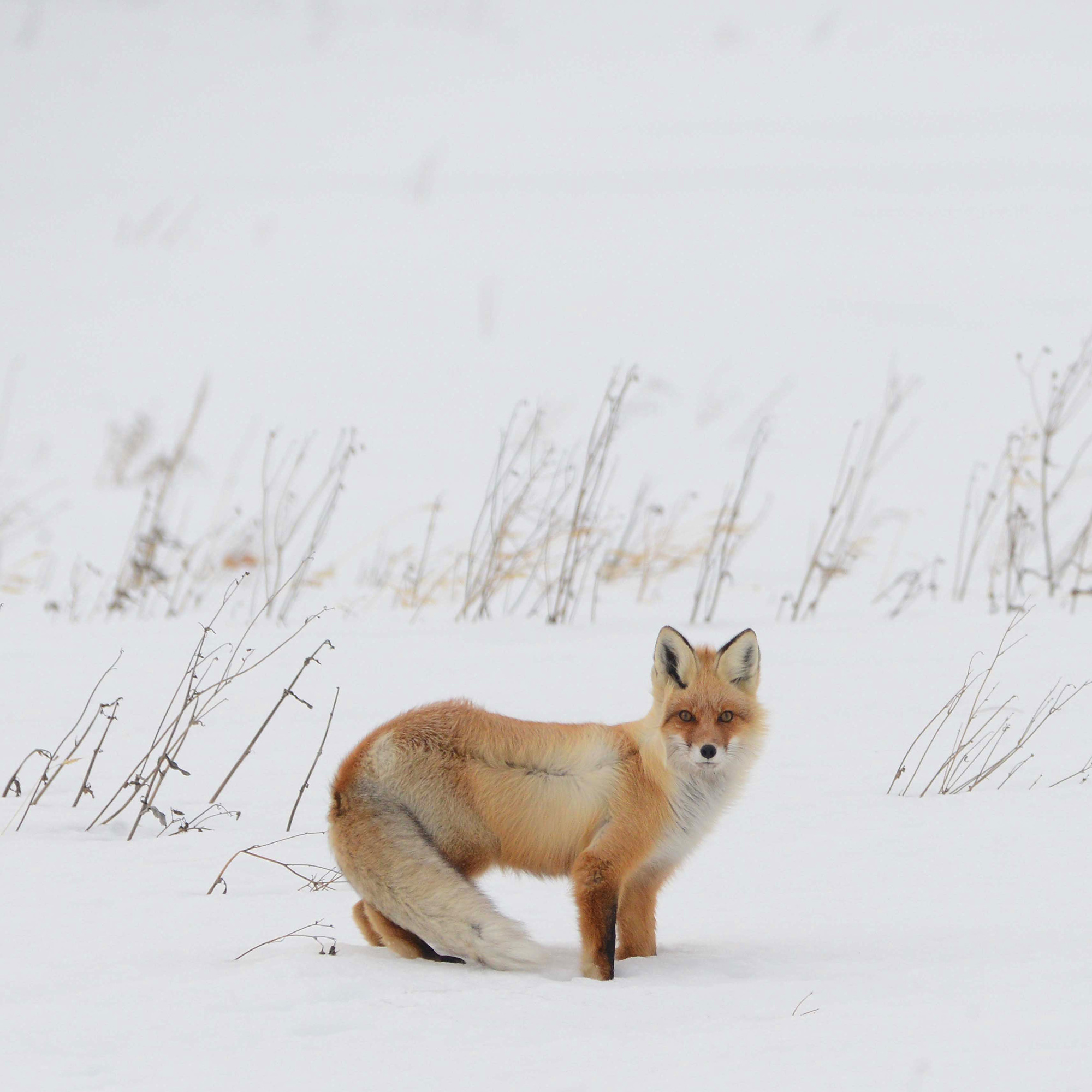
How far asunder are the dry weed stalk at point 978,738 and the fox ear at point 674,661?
1418 millimetres

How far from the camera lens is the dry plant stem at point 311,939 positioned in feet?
9.71

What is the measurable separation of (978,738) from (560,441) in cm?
795

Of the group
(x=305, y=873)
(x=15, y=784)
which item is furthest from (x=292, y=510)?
(x=305, y=873)

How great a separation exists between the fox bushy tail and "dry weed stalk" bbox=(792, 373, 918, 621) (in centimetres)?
466

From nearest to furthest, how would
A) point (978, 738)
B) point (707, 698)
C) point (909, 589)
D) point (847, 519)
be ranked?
1. point (707, 698)
2. point (978, 738)
3. point (909, 589)
4. point (847, 519)

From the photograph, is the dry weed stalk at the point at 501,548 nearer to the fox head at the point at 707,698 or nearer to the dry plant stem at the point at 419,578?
the dry plant stem at the point at 419,578

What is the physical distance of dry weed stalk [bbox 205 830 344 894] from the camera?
11.8 feet

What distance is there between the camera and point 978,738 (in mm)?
5484

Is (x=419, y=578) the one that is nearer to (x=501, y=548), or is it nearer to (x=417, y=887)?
(x=501, y=548)

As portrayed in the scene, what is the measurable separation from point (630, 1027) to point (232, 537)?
6997 mm

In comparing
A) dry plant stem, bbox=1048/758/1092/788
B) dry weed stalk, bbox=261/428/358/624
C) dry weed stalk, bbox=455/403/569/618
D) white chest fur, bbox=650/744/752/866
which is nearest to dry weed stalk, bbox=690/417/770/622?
dry weed stalk, bbox=455/403/569/618

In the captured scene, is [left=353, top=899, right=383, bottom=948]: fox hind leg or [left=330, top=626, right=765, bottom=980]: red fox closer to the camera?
[left=330, top=626, right=765, bottom=980]: red fox

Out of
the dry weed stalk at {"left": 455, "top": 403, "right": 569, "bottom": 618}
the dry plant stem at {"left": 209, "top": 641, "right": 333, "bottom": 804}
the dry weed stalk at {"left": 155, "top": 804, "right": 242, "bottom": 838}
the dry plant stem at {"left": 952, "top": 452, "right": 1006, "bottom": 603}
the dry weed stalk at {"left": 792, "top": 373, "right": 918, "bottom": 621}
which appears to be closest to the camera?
the dry plant stem at {"left": 209, "top": 641, "right": 333, "bottom": 804}

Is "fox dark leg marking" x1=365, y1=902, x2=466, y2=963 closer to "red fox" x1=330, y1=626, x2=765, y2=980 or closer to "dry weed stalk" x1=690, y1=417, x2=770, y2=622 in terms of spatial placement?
"red fox" x1=330, y1=626, x2=765, y2=980
